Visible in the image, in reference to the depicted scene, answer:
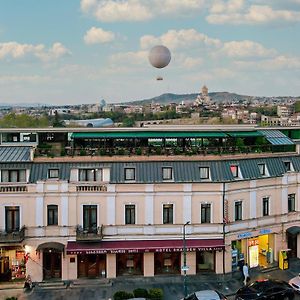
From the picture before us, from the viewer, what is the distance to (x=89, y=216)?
124ft

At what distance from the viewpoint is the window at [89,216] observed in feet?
123

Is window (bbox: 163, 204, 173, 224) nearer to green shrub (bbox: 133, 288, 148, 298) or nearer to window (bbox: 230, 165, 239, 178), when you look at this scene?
window (bbox: 230, 165, 239, 178)

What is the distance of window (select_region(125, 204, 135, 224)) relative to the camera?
124 feet

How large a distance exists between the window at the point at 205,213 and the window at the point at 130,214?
224 inches

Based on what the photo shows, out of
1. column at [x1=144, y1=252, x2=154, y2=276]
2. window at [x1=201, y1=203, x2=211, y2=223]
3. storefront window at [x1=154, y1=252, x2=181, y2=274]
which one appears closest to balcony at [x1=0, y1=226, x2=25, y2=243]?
column at [x1=144, y1=252, x2=154, y2=276]

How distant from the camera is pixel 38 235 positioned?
122 feet

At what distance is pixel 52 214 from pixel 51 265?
418 cm

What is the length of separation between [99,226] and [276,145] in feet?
59.9

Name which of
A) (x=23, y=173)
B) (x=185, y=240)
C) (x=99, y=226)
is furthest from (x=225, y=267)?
(x=23, y=173)

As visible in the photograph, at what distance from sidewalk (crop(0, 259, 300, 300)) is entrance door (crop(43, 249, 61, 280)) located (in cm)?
105

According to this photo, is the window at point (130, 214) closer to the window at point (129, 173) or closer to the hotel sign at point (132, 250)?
the window at point (129, 173)

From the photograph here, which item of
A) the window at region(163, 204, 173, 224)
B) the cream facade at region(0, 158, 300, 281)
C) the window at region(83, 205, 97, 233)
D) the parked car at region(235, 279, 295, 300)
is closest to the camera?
the parked car at region(235, 279, 295, 300)

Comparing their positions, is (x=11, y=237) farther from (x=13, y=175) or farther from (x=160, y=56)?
(x=160, y=56)

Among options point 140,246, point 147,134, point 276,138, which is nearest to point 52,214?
point 140,246
